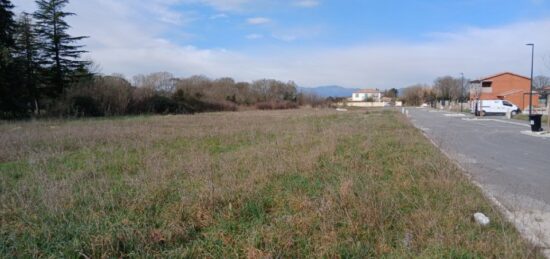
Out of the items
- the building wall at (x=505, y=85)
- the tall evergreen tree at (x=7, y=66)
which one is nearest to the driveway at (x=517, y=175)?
the tall evergreen tree at (x=7, y=66)

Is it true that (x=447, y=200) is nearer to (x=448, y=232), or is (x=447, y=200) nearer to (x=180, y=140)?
(x=448, y=232)

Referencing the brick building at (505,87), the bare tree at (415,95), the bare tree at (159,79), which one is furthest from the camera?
the bare tree at (415,95)

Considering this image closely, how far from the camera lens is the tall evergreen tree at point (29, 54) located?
105ft

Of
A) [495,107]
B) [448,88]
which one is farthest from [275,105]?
[448,88]

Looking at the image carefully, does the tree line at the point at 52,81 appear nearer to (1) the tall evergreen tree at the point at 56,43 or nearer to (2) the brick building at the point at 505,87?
(1) the tall evergreen tree at the point at 56,43

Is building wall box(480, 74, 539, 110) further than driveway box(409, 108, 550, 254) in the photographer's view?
Yes

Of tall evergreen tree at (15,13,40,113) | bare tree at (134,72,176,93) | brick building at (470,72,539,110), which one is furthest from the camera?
bare tree at (134,72,176,93)

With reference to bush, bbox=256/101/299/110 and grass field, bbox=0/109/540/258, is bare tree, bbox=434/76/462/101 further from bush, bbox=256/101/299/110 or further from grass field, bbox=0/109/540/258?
grass field, bbox=0/109/540/258

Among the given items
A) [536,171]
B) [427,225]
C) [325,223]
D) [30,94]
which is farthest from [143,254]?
[30,94]

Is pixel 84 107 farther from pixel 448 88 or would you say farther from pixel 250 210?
pixel 448 88

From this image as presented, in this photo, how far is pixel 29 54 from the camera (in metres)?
34.6

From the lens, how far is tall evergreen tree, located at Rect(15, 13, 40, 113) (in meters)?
32.2

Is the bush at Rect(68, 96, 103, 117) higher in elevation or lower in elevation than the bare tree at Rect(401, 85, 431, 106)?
lower

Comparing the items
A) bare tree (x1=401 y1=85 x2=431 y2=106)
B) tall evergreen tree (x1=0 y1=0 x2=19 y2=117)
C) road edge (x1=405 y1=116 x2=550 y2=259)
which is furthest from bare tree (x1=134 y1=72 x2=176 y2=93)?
bare tree (x1=401 y1=85 x2=431 y2=106)
